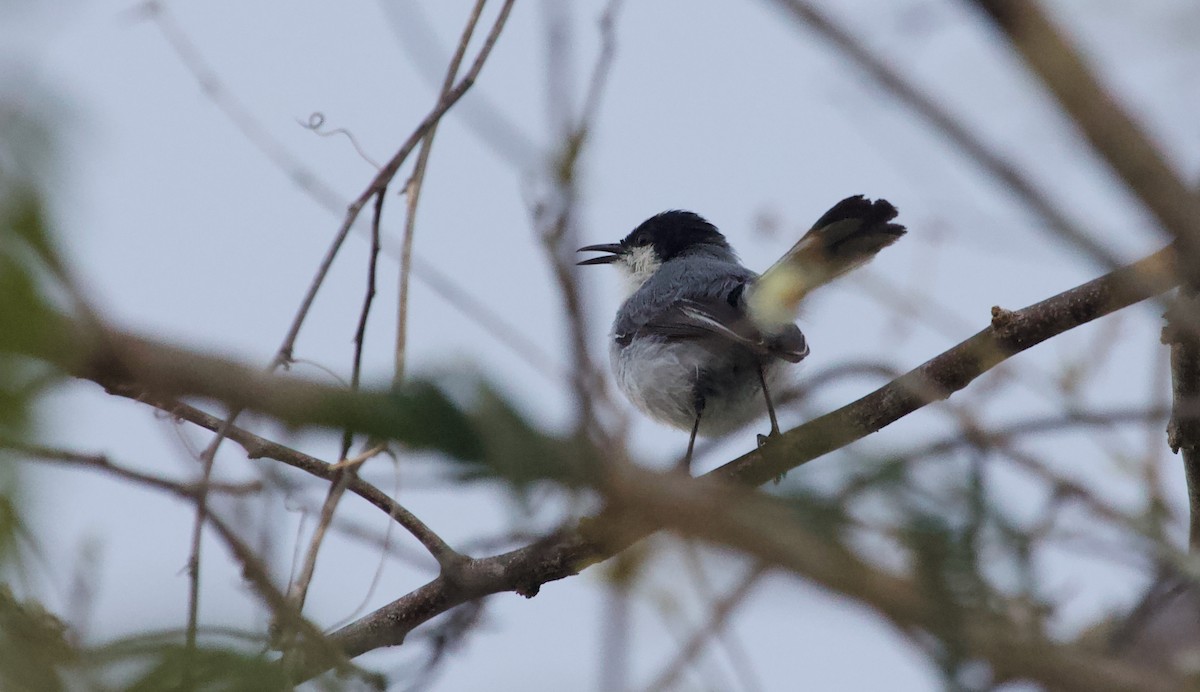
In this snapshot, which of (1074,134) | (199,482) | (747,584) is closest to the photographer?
(1074,134)

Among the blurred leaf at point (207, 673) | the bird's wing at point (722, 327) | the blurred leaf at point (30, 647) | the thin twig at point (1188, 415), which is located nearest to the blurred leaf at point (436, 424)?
the blurred leaf at point (207, 673)

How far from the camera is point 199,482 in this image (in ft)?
5.77

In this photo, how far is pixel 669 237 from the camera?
24.9ft

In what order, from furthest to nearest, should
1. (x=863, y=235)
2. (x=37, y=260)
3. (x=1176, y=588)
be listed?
(x=863, y=235), (x=1176, y=588), (x=37, y=260)

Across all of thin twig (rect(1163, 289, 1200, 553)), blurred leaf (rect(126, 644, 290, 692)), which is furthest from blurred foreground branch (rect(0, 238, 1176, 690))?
thin twig (rect(1163, 289, 1200, 553))

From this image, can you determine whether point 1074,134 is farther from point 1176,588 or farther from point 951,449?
point 1176,588

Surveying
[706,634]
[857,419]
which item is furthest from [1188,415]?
[706,634]

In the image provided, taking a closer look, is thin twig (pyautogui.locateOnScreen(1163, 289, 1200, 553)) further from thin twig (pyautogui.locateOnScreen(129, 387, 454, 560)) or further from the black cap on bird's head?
the black cap on bird's head

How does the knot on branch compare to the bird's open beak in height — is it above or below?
below

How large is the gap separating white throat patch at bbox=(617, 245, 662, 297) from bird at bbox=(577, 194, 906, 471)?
0.48m

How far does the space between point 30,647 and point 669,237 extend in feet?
20.4

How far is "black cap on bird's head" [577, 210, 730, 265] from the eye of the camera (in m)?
7.55

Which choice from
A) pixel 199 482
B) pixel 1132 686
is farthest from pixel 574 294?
pixel 199 482

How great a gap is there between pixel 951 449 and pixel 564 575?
1957 millimetres
